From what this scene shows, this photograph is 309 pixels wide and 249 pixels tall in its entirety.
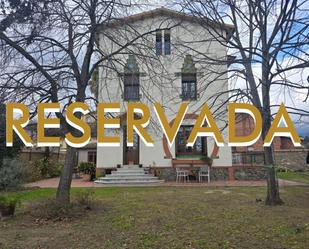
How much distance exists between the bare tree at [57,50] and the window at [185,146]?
10.1 meters

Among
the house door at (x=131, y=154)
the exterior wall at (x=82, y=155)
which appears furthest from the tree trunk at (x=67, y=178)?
the exterior wall at (x=82, y=155)

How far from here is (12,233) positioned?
6656mm

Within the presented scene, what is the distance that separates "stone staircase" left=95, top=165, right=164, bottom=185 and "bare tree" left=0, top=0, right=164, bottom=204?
7.64m

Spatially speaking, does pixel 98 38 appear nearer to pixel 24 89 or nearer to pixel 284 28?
pixel 24 89

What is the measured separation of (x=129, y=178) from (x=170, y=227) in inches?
399

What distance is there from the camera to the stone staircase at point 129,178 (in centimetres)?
1652

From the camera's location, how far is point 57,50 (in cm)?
891

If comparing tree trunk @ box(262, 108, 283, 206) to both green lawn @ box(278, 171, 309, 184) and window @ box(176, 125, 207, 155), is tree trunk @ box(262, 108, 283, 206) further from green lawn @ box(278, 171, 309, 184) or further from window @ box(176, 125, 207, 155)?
green lawn @ box(278, 171, 309, 184)

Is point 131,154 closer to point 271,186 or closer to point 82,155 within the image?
point 271,186

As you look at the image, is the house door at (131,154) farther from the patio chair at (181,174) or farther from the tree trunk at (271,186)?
the tree trunk at (271,186)

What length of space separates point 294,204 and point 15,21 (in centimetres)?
947

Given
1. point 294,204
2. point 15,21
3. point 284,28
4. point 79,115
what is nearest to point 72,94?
point 79,115

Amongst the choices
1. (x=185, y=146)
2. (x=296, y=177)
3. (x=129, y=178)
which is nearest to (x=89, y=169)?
(x=129, y=178)

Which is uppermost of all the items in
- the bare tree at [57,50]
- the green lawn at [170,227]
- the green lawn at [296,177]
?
the bare tree at [57,50]
